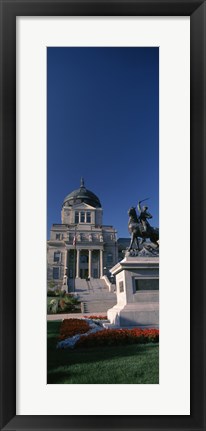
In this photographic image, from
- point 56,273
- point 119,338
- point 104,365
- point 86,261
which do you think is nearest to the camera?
point 104,365

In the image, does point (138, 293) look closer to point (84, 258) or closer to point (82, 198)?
point (84, 258)

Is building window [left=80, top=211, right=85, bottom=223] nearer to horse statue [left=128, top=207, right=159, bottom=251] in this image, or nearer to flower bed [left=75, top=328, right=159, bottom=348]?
horse statue [left=128, top=207, right=159, bottom=251]

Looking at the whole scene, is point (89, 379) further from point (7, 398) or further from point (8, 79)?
point (8, 79)

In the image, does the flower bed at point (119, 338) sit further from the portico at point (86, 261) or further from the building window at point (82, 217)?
the building window at point (82, 217)

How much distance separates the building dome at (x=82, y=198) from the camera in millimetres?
51125

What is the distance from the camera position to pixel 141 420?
3678 mm

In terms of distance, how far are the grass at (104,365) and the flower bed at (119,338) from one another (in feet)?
1.27

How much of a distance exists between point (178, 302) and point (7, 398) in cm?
232

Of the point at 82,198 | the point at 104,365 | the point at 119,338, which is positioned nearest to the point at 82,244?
the point at 82,198

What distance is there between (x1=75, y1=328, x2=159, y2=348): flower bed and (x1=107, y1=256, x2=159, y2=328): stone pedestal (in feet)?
3.43

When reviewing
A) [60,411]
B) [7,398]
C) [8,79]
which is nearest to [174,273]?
[60,411]

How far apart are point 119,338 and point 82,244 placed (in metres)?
37.6

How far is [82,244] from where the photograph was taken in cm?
4416

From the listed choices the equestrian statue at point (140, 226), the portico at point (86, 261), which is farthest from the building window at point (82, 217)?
the equestrian statue at point (140, 226)
